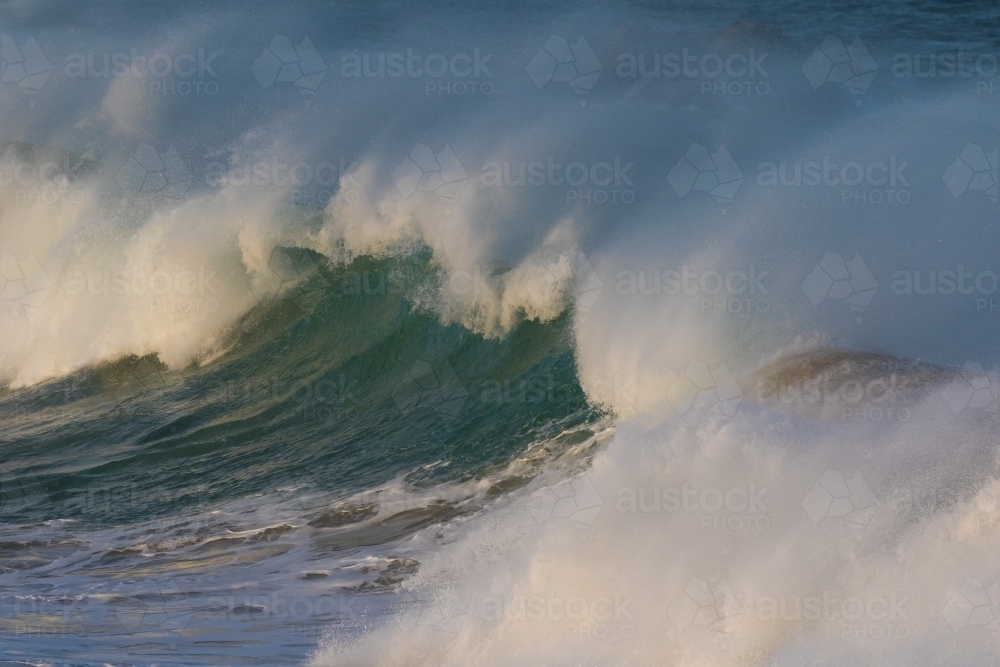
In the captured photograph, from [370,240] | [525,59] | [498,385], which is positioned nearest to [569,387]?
[498,385]

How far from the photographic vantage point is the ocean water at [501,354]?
6.31 meters

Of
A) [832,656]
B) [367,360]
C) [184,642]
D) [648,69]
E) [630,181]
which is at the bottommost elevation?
[832,656]

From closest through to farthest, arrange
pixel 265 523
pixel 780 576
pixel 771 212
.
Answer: pixel 780 576 < pixel 265 523 < pixel 771 212

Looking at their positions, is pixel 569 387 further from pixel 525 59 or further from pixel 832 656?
pixel 525 59

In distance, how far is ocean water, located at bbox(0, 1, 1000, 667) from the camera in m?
6.31

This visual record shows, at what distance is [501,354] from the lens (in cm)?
1022

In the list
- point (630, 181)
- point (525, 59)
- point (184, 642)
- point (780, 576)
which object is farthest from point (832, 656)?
point (525, 59)

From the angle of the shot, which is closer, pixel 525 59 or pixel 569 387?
pixel 569 387

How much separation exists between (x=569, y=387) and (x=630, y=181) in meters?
3.07

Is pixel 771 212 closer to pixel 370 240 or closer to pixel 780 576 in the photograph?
pixel 370 240

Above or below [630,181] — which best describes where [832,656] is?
below

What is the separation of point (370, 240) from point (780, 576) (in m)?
6.43

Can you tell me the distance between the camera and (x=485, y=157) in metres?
12.1

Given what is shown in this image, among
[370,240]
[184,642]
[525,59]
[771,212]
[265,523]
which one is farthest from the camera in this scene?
[525,59]
